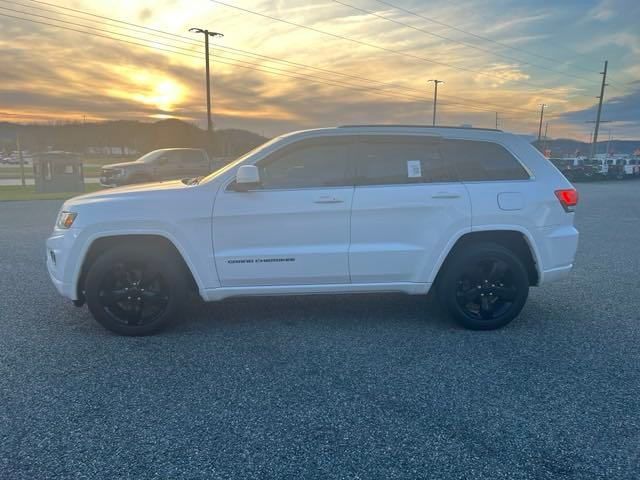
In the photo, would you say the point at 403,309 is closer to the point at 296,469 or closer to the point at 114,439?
the point at 296,469

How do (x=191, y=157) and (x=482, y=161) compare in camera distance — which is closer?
(x=482, y=161)

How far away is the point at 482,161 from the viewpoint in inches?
174

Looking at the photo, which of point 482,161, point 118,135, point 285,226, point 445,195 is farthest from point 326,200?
point 118,135

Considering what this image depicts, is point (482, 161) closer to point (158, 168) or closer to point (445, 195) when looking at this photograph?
point (445, 195)

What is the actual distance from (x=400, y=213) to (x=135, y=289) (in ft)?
8.26

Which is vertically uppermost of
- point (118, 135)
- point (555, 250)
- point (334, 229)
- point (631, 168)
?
point (118, 135)

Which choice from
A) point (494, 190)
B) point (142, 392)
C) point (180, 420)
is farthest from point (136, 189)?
point (494, 190)

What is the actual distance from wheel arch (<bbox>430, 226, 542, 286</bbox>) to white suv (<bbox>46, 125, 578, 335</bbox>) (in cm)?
2

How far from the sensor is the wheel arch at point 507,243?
4336 mm

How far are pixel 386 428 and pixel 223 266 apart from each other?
2075 mm

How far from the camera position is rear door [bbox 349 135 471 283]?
423 cm

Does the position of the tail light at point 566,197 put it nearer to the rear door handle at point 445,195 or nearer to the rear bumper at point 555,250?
the rear bumper at point 555,250

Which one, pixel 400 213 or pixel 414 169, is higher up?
pixel 414 169

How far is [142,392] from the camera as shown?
329 cm
